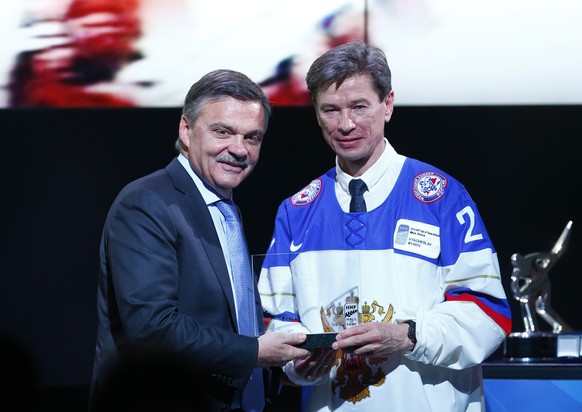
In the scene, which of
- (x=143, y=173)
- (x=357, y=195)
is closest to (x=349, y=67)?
(x=357, y=195)

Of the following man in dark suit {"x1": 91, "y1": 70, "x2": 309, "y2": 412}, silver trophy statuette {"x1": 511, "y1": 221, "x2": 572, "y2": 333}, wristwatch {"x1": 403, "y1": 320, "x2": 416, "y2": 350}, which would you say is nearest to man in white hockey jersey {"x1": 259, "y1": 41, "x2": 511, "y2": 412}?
wristwatch {"x1": 403, "y1": 320, "x2": 416, "y2": 350}

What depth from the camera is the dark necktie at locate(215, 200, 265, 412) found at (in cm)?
225

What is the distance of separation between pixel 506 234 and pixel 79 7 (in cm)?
206

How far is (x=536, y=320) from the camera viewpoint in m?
3.40

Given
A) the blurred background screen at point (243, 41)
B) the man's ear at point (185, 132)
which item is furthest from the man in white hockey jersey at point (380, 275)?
the blurred background screen at point (243, 41)

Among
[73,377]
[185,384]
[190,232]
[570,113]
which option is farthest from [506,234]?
[185,384]

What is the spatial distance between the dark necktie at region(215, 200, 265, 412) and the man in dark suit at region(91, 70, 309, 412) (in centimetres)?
1

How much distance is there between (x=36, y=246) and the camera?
13.6ft

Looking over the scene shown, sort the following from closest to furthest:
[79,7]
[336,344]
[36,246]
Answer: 1. [336,344]
2. [79,7]
3. [36,246]

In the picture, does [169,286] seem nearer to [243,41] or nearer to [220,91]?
[220,91]

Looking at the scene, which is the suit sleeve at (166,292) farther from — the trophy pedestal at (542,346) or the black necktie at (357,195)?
the trophy pedestal at (542,346)

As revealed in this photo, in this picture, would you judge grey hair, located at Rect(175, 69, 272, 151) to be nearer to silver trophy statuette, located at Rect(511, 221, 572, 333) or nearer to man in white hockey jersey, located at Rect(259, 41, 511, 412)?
man in white hockey jersey, located at Rect(259, 41, 511, 412)

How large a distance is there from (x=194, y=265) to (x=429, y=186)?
0.67 metres

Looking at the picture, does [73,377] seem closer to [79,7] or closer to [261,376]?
[79,7]
